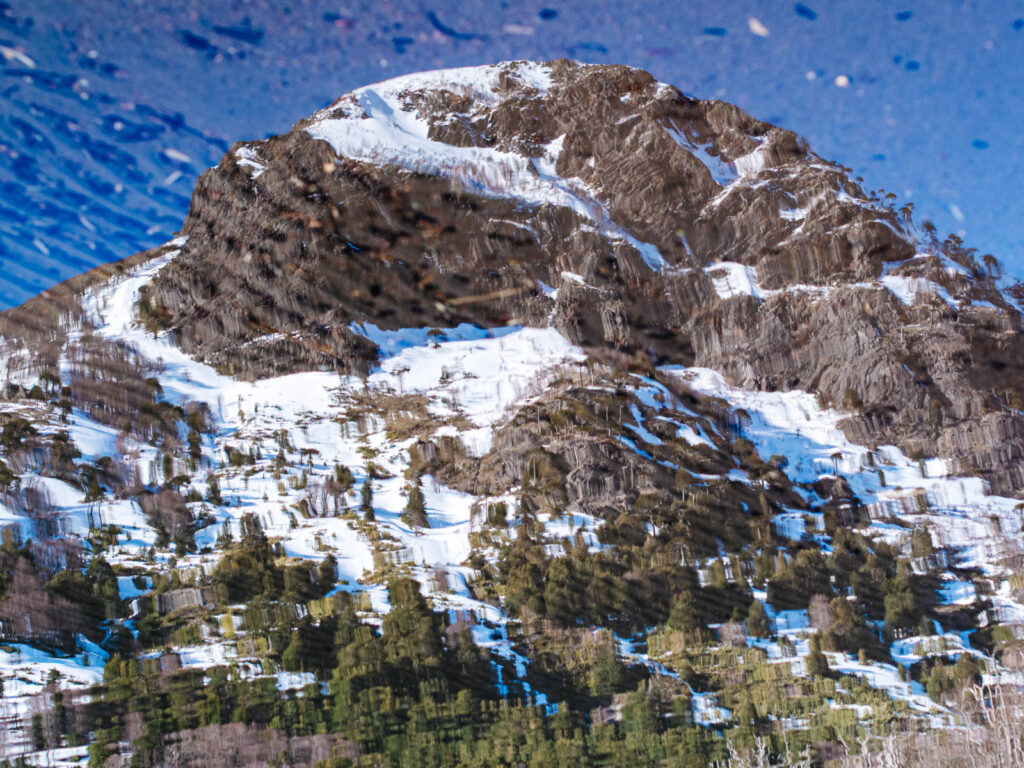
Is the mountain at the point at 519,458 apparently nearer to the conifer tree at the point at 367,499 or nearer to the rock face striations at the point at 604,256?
the conifer tree at the point at 367,499

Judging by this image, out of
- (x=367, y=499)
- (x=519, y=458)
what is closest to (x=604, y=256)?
(x=519, y=458)

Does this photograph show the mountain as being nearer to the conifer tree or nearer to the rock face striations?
the conifer tree

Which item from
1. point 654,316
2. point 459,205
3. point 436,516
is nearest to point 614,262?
point 654,316

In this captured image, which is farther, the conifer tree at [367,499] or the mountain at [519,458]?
the conifer tree at [367,499]

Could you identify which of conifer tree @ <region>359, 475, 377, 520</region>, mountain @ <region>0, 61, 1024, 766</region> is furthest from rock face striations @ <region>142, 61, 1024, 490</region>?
conifer tree @ <region>359, 475, 377, 520</region>

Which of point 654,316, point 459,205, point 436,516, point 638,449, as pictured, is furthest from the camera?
point 459,205

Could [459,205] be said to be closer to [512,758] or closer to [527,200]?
[527,200]

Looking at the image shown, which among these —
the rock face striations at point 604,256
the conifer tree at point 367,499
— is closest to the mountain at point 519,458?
the conifer tree at point 367,499
